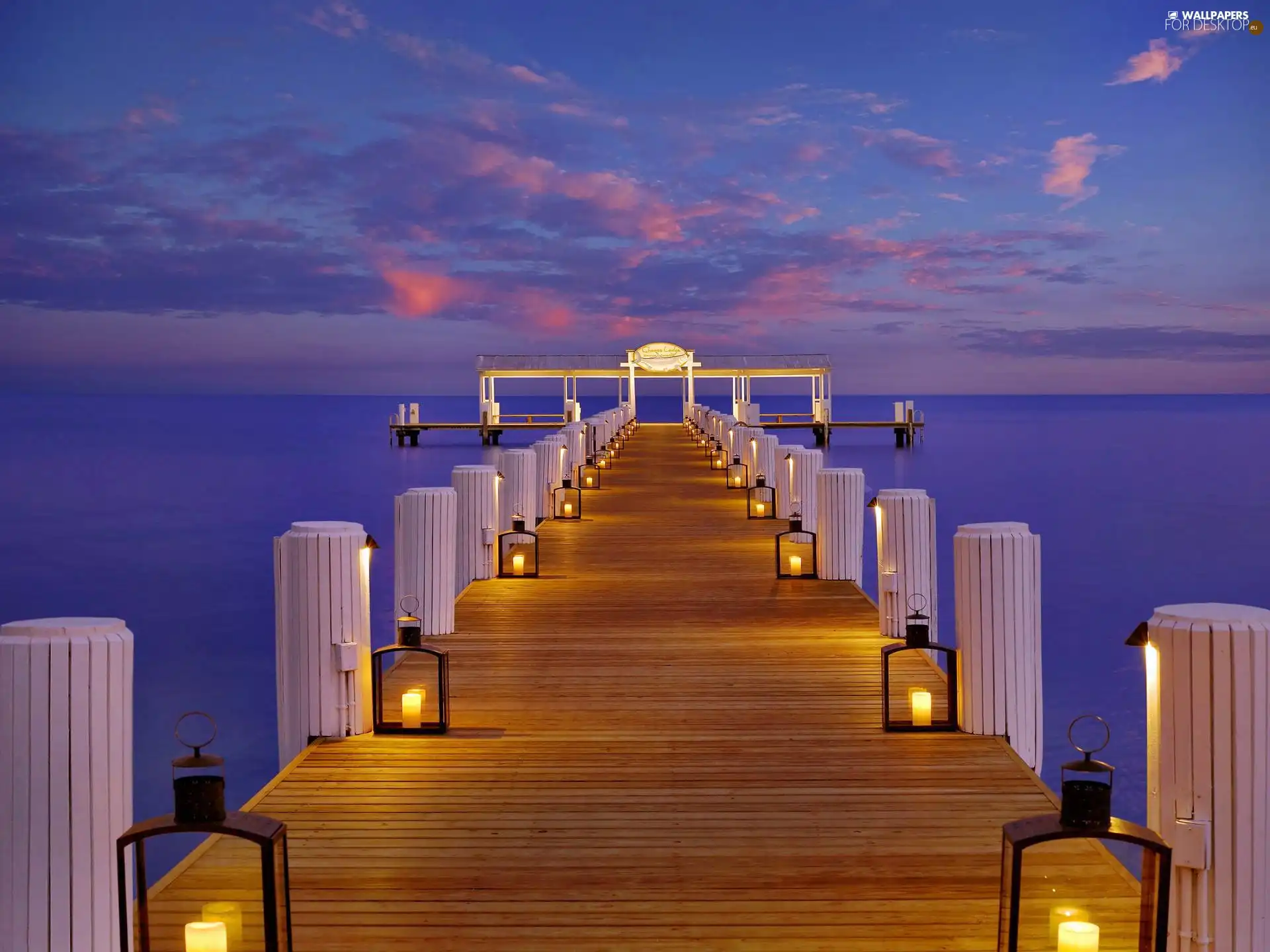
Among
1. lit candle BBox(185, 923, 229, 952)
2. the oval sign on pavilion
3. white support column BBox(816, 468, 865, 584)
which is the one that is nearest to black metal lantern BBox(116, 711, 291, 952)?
lit candle BBox(185, 923, 229, 952)

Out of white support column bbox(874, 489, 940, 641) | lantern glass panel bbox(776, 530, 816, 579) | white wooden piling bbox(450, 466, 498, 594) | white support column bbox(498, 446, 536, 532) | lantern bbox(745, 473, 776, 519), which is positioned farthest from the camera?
lantern bbox(745, 473, 776, 519)

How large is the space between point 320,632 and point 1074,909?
12.2 ft

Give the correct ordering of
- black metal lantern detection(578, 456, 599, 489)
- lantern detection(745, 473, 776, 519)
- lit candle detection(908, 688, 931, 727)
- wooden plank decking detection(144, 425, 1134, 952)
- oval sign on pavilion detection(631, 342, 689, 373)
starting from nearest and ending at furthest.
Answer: wooden plank decking detection(144, 425, 1134, 952) → lit candle detection(908, 688, 931, 727) → lantern detection(745, 473, 776, 519) → black metal lantern detection(578, 456, 599, 489) → oval sign on pavilion detection(631, 342, 689, 373)

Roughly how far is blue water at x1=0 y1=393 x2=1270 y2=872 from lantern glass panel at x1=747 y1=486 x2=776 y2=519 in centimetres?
406

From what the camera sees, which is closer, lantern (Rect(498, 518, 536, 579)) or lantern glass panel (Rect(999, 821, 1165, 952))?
lantern glass panel (Rect(999, 821, 1165, 952))

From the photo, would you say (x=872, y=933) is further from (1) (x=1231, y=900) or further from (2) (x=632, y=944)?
(1) (x=1231, y=900)

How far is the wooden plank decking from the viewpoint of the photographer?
4.07m

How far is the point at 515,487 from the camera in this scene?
14398mm

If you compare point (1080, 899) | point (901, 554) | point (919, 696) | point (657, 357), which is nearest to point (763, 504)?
point (901, 554)

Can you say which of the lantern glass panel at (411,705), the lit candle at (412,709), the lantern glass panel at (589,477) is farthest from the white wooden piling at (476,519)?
the lantern glass panel at (589,477)

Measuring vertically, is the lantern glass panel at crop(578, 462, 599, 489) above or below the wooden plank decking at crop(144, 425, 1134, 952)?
above

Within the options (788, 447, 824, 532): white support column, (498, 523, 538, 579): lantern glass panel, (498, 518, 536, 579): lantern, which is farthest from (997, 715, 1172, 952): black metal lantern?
(788, 447, 824, 532): white support column

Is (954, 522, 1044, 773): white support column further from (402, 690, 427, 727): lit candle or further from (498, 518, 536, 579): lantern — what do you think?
(498, 518, 536, 579): lantern

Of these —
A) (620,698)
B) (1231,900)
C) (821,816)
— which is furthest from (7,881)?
(620,698)
